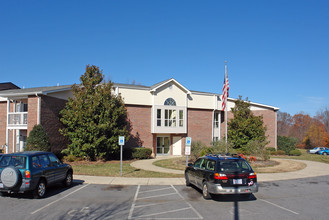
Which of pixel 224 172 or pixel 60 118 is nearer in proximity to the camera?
pixel 224 172

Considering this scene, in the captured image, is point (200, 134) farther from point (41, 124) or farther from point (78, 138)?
point (41, 124)

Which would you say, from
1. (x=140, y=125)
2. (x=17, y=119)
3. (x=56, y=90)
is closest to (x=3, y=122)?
(x=17, y=119)

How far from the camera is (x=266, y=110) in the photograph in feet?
112

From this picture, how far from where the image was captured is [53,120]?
71.4 ft

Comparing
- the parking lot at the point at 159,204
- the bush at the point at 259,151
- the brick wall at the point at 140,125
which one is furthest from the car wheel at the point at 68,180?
the bush at the point at 259,151

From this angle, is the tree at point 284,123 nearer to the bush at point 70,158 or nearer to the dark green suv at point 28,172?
the bush at point 70,158

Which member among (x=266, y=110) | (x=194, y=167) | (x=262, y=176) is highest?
(x=266, y=110)

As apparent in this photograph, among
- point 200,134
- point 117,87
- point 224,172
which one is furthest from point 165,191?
point 200,134

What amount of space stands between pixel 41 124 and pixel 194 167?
14.5 m

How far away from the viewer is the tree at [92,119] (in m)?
20.6

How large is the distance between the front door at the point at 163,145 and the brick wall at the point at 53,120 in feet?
32.2

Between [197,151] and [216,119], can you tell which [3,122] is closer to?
[197,151]

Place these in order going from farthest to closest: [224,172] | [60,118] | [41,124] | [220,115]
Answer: [220,115] → [60,118] → [41,124] → [224,172]

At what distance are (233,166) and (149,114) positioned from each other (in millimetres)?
18711
